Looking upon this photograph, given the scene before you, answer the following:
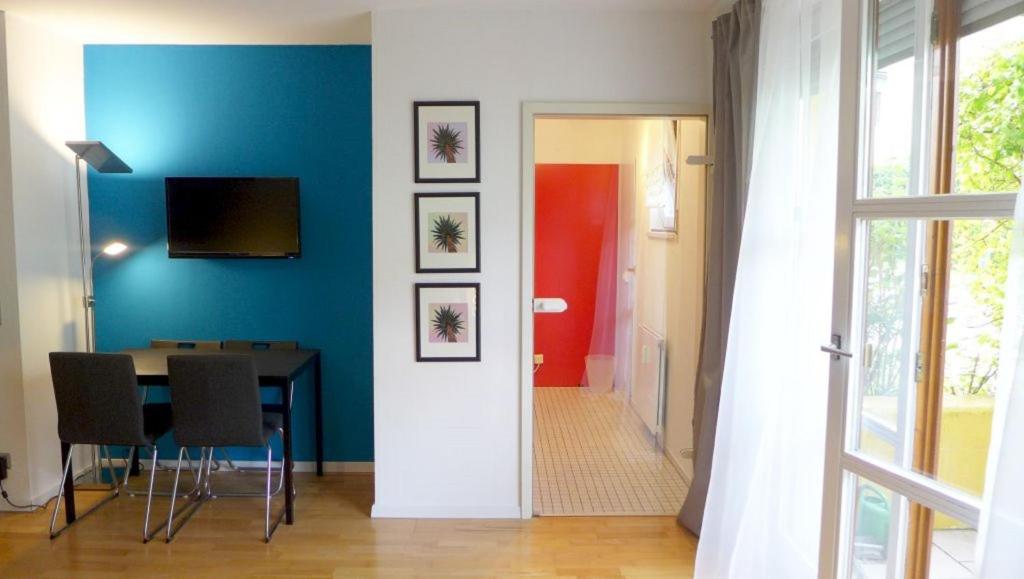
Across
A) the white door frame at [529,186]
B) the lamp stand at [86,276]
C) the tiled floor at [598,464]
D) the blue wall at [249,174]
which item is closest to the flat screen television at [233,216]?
the blue wall at [249,174]

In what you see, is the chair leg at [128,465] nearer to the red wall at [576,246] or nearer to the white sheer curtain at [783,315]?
the white sheer curtain at [783,315]

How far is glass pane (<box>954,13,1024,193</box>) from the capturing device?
1448 millimetres

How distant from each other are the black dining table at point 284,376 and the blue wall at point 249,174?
0.41ft

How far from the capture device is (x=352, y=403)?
403 cm

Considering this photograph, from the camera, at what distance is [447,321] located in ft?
10.9

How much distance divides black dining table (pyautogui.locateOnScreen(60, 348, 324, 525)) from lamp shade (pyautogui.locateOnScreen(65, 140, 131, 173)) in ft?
3.21

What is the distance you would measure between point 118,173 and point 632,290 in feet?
11.9

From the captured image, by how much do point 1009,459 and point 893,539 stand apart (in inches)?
28.2

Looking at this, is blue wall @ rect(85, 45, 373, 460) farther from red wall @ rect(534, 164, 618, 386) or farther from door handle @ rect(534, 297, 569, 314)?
red wall @ rect(534, 164, 618, 386)

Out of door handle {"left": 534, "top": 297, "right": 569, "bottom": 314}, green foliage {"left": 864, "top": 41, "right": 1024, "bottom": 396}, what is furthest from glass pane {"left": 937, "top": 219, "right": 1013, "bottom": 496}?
door handle {"left": 534, "top": 297, "right": 569, "bottom": 314}

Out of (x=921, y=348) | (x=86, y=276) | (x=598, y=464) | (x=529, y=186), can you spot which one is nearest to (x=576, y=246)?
(x=598, y=464)

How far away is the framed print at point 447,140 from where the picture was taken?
325 centimetres

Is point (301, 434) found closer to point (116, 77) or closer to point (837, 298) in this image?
point (116, 77)

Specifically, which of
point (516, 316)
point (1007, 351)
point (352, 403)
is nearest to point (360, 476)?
point (352, 403)
